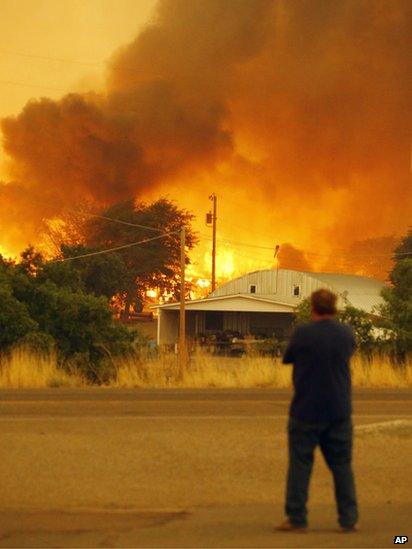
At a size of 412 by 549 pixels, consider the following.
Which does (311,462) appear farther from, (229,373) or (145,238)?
(145,238)

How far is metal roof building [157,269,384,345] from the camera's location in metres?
55.9

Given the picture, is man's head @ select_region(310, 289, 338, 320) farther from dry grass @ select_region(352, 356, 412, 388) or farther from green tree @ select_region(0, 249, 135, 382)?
green tree @ select_region(0, 249, 135, 382)

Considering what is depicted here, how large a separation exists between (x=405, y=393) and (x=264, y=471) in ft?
36.0

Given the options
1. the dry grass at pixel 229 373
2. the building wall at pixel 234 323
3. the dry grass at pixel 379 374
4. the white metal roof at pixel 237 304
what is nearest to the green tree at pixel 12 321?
the dry grass at pixel 229 373

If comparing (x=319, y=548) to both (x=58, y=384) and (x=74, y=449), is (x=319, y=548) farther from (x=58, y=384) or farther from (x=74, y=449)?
(x=58, y=384)

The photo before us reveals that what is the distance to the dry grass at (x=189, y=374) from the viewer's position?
2155 centimetres

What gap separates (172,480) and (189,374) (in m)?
13.0

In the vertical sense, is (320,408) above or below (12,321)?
below

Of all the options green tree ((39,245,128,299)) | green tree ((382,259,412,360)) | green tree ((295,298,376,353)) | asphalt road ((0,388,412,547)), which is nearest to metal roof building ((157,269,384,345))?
green tree ((39,245,128,299))

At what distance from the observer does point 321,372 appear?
23.5 feet

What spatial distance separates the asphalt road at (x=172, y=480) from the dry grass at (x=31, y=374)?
5.60m

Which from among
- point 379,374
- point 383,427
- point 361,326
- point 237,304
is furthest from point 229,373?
point 237,304

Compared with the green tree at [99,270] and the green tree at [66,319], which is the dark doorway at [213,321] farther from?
the green tree at [66,319]

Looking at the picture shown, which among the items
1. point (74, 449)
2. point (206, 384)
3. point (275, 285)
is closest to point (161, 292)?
point (275, 285)
